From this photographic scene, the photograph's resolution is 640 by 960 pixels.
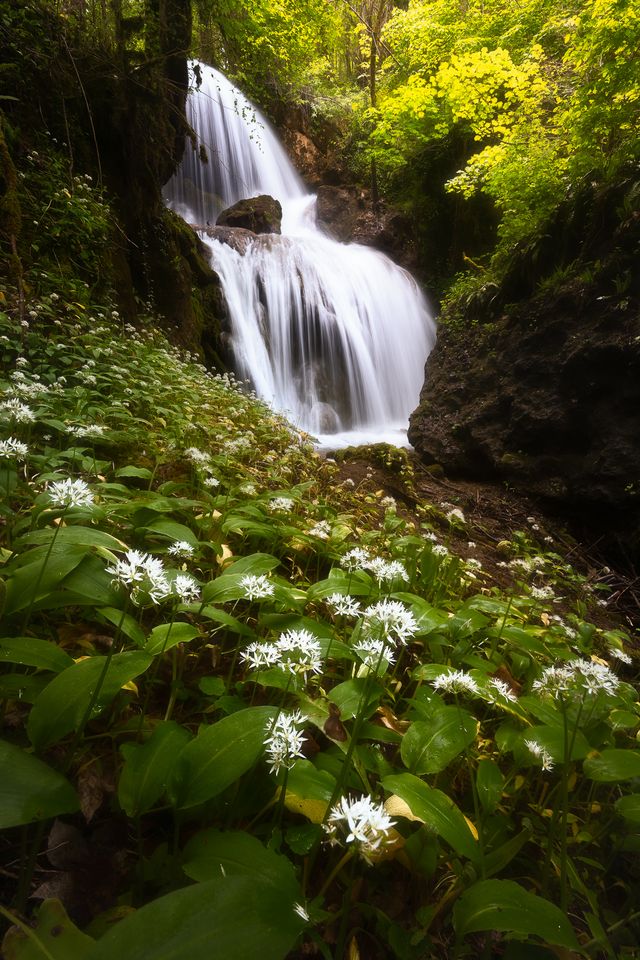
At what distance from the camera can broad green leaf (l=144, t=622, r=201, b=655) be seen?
1.11m

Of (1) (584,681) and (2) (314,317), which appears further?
(2) (314,317)

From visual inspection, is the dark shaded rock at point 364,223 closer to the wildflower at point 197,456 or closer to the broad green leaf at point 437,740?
the wildflower at point 197,456

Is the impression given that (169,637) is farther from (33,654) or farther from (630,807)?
(630,807)

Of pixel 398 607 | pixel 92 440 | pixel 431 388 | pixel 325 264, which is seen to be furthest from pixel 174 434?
pixel 325 264

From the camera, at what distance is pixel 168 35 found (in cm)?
527

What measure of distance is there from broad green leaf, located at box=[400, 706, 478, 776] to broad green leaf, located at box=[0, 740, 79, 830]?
0.74 meters

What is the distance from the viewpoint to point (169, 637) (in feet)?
3.76

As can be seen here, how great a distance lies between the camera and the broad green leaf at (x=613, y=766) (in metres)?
1.09

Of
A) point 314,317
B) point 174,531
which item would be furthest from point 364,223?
point 174,531

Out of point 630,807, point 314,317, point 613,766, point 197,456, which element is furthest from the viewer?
point 314,317

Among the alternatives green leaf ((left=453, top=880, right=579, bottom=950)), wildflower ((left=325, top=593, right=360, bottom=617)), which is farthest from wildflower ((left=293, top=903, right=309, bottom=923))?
wildflower ((left=325, top=593, right=360, bottom=617))

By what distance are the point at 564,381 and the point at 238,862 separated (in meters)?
5.97

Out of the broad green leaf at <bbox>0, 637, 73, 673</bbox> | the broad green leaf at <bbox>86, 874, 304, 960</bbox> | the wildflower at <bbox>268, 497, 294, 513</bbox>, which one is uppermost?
the broad green leaf at <bbox>0, 637, 73, 673</bbox>

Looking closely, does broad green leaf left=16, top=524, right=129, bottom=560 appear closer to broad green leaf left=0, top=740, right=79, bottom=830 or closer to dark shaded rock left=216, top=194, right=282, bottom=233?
broad green leaf left=0, top=740, right=79, bottom=830
